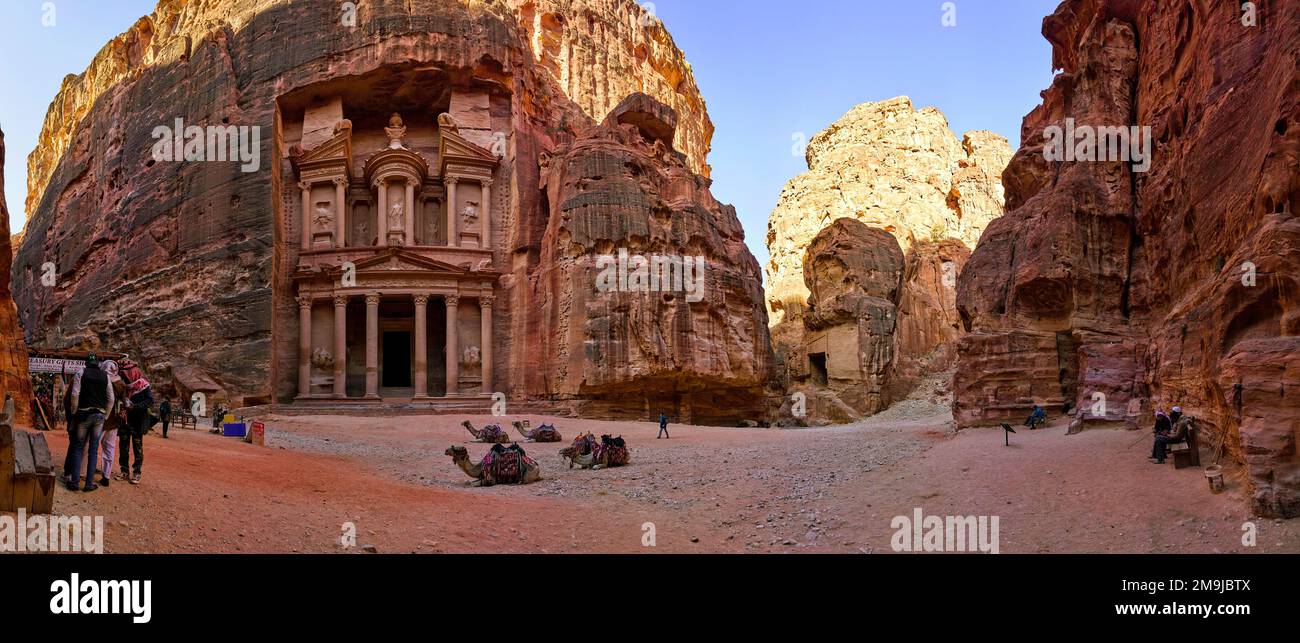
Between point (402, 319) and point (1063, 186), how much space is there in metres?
33.5

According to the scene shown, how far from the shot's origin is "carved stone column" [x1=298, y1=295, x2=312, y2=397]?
37250mm

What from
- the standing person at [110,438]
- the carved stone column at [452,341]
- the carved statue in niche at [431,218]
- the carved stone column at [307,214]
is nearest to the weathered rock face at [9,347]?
the standing person at [110,438]

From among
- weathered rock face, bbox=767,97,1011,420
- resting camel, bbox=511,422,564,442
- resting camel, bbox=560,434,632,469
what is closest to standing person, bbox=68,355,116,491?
resting camel, bbox=560,434,632,469

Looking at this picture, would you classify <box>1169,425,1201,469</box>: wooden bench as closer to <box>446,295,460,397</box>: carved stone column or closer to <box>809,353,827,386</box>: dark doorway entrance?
<box>446,295,460,397</box>: carved stone column

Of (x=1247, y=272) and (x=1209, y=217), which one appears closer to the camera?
(x=1247, y=272)

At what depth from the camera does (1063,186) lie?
19125 mm

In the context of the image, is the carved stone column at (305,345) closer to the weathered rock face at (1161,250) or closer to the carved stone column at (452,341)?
the carved stone column at (452,341)

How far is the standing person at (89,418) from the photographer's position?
810 centimetres

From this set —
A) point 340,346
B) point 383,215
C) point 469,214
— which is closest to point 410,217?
point 383,215

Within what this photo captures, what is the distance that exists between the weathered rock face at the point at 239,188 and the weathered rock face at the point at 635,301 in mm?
2831

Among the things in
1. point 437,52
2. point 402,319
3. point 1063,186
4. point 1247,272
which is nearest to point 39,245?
point 402,319

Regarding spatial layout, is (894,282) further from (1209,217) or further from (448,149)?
(1209,217)

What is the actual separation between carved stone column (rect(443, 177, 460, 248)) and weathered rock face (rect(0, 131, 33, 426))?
28.8 m

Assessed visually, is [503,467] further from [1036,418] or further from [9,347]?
[1036,418]
